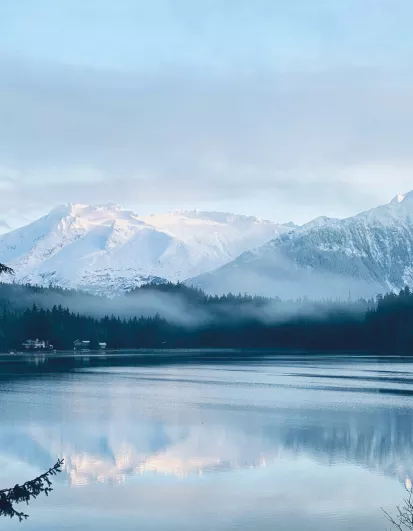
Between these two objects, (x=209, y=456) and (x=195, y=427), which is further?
(x=195, y=427)

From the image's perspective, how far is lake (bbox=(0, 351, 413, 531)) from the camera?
36781mm

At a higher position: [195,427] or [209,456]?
[195,427]

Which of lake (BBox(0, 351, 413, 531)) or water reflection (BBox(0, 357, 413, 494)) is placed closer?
lake (BBox(0, 351, 413, 531))

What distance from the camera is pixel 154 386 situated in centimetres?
10475

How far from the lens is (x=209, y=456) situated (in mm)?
51469

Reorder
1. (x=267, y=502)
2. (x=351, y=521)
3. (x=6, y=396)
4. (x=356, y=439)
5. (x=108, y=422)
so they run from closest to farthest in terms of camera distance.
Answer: (x=351, y=521) < (x=267, y=502) < (x=356, y=439) < (x=108, y=422) < (x=6, y=396)

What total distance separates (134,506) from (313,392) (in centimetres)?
6020

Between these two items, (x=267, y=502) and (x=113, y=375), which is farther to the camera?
(x=113, y=375)

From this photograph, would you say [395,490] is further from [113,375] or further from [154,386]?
[113,375]

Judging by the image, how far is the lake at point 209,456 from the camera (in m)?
36.8

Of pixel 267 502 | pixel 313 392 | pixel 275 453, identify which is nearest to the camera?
pixel 267 502

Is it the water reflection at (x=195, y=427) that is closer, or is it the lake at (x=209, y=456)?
the lake at (x=209, y=456)

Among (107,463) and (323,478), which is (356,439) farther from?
(107,463)

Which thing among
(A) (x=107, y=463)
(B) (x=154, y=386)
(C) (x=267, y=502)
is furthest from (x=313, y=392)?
(C) (x=267, y=502)
